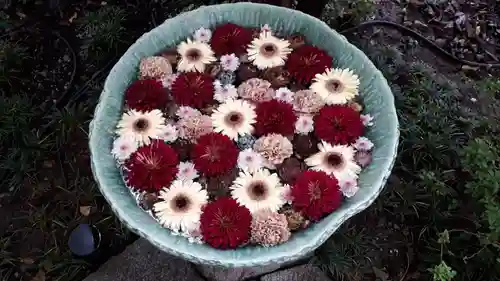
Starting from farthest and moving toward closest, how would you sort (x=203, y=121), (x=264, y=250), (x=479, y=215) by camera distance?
(x=479, y=215) < (x=203, y=121) < (x=264, y=250)

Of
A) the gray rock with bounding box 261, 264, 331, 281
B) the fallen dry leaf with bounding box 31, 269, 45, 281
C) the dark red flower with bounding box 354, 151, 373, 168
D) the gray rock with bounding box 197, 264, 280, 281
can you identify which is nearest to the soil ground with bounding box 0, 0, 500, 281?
the fallen dry leaf with bounding box 31, 269, 45, 281

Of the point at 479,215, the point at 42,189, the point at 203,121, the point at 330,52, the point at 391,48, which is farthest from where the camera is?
the point at 391,48

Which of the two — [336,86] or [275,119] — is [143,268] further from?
[336,86]

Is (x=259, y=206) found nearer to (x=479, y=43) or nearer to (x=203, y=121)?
(x=203, y=121)

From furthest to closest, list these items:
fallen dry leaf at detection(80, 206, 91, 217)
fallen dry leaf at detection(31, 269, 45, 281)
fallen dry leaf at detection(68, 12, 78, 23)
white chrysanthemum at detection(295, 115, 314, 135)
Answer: fallen dry leaf at detection(68, 12, 78, 23), fallen dry leaf at detection(80, 206, 91, 217), fallen dry leaf at detection(31, 269, 45, 281), white chrysanthemum at detection(295, 115, 314, 135)

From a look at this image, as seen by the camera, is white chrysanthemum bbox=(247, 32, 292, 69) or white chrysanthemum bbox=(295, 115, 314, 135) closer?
white chrysanthemum bbox=(295, 115, 314, 135)

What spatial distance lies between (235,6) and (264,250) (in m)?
0.81

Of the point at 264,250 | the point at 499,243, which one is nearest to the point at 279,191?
the point at 264,250

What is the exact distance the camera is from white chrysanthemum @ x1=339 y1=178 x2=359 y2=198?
5.21 ft

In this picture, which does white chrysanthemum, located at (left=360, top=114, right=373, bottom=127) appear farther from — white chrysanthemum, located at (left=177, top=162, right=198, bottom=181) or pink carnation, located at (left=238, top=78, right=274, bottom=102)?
white chrysanthemum, located at (left=177, top=162, right=198, bottom=181)

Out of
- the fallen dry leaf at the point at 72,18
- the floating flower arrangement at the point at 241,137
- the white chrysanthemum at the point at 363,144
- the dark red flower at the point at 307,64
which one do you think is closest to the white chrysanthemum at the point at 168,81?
the floating flower arrangement at the point at 241,137

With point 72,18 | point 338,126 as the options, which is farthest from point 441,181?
point 72,18

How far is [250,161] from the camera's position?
1.64 m

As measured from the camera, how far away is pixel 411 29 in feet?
9.16
